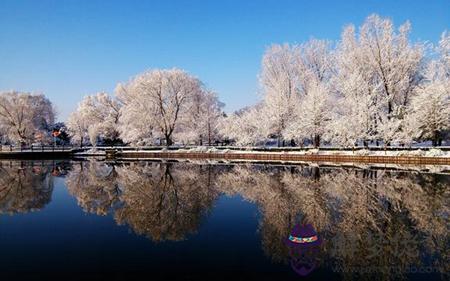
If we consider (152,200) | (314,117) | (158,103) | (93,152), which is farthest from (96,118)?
(152,200)

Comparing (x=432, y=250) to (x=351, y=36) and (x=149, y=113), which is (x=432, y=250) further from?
(x=149, y=113)

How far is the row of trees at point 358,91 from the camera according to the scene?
36719 millimetres

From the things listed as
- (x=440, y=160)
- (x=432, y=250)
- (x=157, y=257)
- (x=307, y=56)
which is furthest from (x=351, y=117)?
(x=157, y=257)

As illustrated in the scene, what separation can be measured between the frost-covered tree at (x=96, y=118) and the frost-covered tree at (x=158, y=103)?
12.2 metres

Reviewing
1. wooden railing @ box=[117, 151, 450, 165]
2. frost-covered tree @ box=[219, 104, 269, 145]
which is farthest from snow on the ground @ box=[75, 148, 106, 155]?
frost-covered tree @ box=[219, 104, 269, 145]

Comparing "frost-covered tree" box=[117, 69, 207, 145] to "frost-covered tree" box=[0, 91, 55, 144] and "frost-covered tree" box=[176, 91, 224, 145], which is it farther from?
"frost-covered tree" box=[0, 91, 55, 144]

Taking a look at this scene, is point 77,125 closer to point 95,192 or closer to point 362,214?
point 95,192

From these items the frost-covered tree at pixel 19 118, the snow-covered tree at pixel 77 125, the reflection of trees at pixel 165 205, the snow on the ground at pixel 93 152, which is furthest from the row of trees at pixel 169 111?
the reflection of trees at pixel 165 205

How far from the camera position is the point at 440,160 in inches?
1179

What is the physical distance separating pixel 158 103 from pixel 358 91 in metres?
30.0

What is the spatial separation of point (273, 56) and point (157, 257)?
149 feet

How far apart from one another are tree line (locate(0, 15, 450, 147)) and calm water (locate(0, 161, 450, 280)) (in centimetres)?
1742

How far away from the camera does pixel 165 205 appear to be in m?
16.2

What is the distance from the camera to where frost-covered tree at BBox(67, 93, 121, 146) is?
2653 inches
